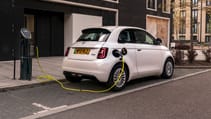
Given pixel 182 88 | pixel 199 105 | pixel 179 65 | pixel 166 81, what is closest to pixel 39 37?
pixel 179 65

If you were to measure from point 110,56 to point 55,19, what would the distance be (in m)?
9.93

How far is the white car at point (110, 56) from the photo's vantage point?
669cm

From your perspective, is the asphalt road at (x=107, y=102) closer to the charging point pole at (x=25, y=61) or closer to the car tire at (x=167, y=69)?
the charging point pole at (x=25, y=61)

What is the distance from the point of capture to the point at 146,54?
314 inches

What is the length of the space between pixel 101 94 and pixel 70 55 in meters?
1.51

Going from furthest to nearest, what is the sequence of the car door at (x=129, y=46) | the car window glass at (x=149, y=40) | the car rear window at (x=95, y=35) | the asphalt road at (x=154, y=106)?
the car window glass at (x=149, y=40) → the car door at (x=129, y=46) → the car rear window at (x=95, y=35) → the asphalt road at (x=154, y=106)

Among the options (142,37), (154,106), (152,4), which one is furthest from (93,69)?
(152,4)

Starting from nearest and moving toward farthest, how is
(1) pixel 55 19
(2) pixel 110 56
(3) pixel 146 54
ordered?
(2) pixel 110 56 → (3) pixel 146 54 → (1) pixel 55 19

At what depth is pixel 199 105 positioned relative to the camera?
18.6 ft

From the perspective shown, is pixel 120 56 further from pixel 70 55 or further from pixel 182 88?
pixel 182 88

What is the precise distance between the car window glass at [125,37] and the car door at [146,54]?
0.29 metres

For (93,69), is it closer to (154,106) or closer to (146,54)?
(154,106)

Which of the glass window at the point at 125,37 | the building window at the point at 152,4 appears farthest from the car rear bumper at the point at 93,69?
the building window at the point at 152,4

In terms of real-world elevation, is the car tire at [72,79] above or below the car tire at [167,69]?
below
